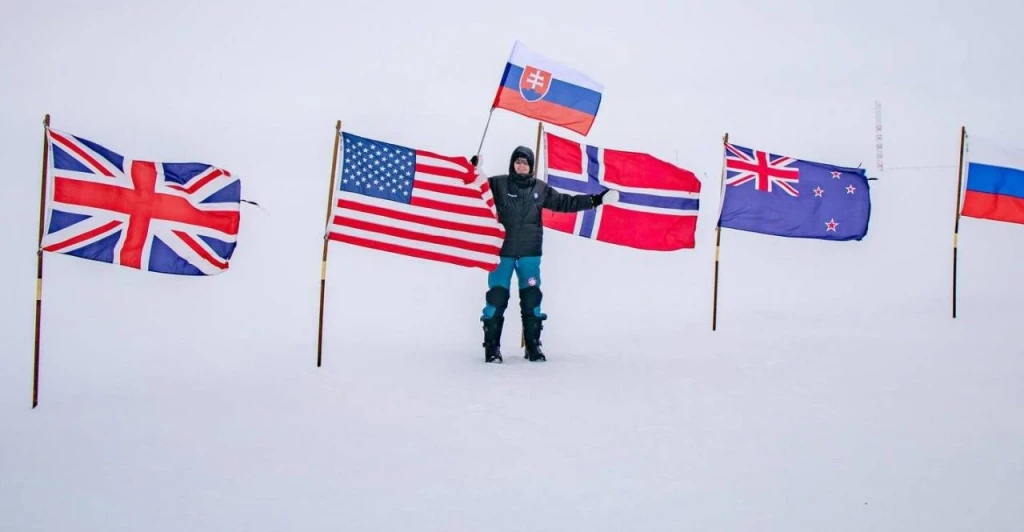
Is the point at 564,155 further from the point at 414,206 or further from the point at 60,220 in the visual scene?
the point at 60,220

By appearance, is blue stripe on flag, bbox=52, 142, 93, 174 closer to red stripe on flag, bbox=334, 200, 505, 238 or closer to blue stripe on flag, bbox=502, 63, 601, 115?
red stripe on flag, bbox=334, 200, 505, 238

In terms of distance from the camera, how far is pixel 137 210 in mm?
6402

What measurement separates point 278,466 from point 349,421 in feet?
3.23

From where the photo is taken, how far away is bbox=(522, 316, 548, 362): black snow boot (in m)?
7.82

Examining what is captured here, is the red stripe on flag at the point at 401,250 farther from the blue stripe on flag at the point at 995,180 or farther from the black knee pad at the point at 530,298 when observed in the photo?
the blue stripe on flag at the point at 995,180

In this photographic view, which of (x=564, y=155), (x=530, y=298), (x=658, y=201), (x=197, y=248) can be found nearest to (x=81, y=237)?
(x=197, y=248)

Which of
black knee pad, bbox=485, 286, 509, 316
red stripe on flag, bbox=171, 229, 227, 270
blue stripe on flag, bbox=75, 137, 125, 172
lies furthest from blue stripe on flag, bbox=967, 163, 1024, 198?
blue stripe on flag, bbox=75, 137, 125, 172

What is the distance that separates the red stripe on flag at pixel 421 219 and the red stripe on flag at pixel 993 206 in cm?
689

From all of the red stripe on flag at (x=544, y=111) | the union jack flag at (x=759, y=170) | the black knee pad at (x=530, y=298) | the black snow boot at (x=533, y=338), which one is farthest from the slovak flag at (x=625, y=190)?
the black snow boot at (x=533, y=338)

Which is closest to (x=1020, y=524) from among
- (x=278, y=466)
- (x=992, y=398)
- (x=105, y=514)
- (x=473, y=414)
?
(x=992, y=398)

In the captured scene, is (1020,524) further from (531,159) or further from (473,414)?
(531,159)

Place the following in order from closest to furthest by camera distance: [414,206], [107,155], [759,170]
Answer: [107,155], [414,206], [759,170]

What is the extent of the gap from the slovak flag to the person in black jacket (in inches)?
42.2

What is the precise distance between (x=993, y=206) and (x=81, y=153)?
1052 centimetres
